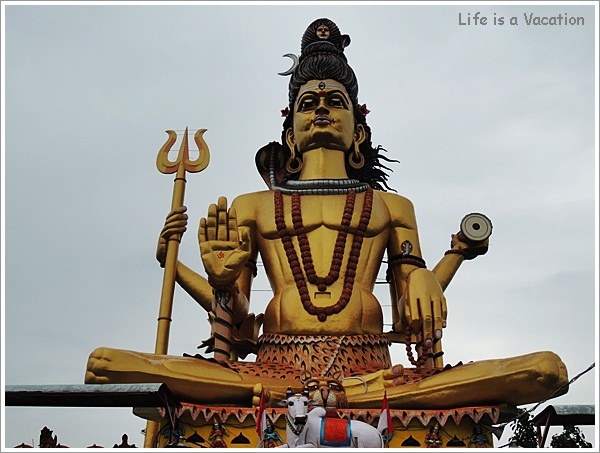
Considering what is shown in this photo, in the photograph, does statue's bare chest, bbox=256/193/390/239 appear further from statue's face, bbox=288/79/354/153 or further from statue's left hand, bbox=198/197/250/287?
statue's left hand, bbox=198/197/250/287

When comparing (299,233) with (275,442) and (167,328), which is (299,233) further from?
(275,442)

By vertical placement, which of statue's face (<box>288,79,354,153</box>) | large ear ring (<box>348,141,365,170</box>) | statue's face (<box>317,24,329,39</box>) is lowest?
large ear ring (<box>348,141,365,170</box>)

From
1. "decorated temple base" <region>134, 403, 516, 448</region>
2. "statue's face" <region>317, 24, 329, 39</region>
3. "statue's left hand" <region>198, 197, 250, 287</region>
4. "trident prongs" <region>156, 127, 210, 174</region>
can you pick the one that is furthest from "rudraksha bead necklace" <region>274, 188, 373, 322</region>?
"statue's face" <region>317, 24, 329, 39</region>

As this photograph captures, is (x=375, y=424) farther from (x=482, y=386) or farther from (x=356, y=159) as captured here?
(x=356, y=159)

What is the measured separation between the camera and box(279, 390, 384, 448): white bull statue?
480 centimetres

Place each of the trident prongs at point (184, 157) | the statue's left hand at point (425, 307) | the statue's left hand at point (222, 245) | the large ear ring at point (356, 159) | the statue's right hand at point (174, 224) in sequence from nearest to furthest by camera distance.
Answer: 1. the statue's left hand at point (222, 245)
2. the statue's left hand at point (425, 307)
3. the statue's right hand at point (174, 224)
4. the trident prongs at point (184, 157)
5. the large ear ring at point (356, 159)

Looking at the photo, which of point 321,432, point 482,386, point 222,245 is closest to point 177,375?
point 222,245

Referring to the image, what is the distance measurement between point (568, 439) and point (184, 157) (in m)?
3.85

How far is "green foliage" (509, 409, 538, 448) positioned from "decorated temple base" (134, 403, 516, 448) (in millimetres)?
126

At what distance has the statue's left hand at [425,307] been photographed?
676 centimetres

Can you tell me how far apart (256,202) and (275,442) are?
9.40 feet

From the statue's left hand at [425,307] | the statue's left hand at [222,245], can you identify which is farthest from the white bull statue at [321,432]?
the statue's left hand at [425,307]

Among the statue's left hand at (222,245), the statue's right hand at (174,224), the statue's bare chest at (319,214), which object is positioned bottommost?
the statue's left hand at (222,245)

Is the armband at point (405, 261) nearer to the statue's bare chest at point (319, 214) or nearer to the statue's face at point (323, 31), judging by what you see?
the statue's bare chest at point (319, 214)
